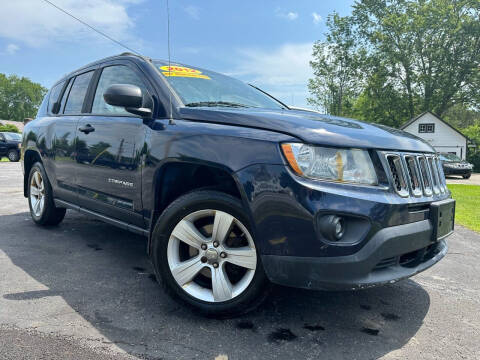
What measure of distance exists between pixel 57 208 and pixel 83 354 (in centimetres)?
290

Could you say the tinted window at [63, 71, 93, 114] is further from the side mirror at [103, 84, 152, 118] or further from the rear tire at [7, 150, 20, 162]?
the rear tire at [7, 150, 20, 162]

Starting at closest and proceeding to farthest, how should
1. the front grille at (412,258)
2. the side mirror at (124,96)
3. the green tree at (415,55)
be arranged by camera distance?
the front grille at (412,258), the side mirror at (124,96), the green tree at (415,55)

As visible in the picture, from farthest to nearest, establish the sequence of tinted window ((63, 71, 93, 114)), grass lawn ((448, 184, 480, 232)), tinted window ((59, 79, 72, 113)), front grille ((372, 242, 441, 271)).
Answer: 1. grass lawn ((448, 184, 480, 232))
2. tinted window ((59, 79, 72, 113))
3. tinted window ((63, 71, 93, 114))
4. front grille ((372, 242, 441, 271))

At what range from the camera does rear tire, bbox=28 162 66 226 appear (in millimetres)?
4318

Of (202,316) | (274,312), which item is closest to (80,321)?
(202,316)

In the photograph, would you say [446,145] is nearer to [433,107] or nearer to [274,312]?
[433,107]

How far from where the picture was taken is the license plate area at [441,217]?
2.29 m

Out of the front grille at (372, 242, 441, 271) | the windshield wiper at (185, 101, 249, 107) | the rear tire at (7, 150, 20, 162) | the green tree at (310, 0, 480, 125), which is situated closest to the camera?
the front grille at (372, 242, 441, 271)

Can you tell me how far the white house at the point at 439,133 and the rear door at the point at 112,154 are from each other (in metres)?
39.0

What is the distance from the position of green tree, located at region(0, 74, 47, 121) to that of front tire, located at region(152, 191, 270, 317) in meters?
100

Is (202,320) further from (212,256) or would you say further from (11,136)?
(11,136)

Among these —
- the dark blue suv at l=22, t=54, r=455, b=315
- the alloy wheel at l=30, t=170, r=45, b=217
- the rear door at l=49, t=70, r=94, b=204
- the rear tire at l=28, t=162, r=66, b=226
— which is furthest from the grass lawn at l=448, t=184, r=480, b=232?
the alloy wheel at l=30, t=170, r=45, b=217

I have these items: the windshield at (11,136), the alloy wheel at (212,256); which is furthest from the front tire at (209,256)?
the windshield at (11,136)

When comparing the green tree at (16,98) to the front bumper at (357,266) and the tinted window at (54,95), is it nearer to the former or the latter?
the tinted window at (54,95)
